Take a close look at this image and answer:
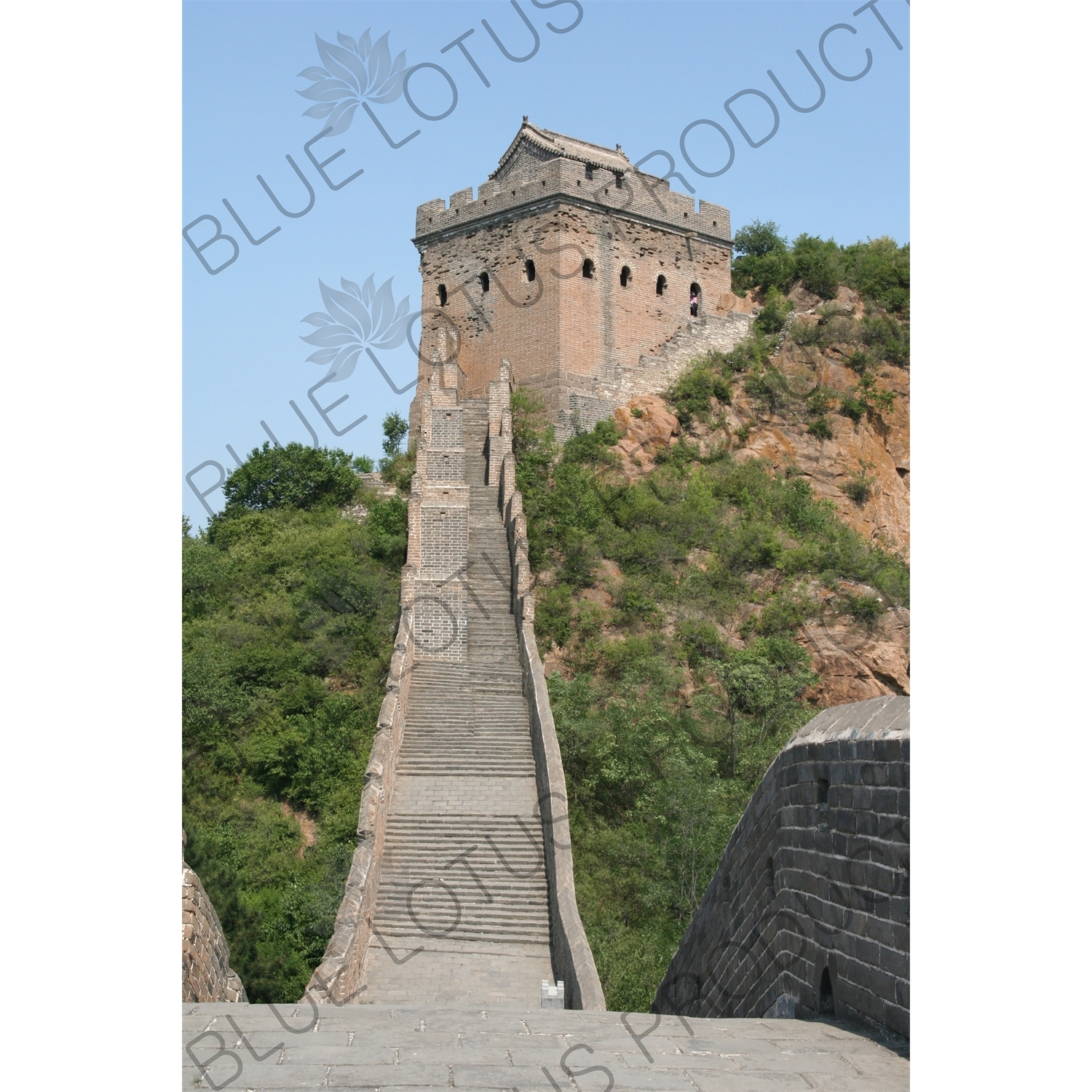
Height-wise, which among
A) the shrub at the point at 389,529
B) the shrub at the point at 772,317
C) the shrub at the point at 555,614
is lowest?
the shrub at the point at 555,614

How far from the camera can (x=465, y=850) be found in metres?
15.2

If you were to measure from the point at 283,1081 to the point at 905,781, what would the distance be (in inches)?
107

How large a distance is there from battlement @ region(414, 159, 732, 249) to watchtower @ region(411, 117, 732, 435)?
26 mm

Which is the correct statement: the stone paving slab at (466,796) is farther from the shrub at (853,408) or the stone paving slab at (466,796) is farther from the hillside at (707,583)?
the shrub at (853,408)

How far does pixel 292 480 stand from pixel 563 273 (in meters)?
7.79

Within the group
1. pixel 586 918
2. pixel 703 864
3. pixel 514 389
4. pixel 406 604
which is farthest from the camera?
pixel 514 389

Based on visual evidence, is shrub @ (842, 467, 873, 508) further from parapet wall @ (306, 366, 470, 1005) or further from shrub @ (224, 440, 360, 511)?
shrub @ (224, 440, 360, 511)

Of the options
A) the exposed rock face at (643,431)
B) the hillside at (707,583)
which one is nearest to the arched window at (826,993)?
the hillside at (707,583)

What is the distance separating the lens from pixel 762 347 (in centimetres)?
2889

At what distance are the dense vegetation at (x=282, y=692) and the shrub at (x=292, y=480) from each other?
0.11 feet

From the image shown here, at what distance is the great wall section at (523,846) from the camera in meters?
4.99

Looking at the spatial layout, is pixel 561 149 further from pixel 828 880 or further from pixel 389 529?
pixel 828 880

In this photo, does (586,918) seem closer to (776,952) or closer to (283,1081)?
(776,952)

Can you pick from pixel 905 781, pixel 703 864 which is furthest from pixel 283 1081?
pixel 703 864
